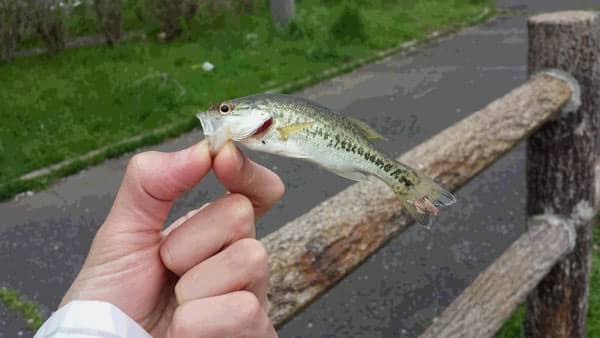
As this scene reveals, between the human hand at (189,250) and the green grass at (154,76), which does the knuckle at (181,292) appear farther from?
the green grass at (154,76)

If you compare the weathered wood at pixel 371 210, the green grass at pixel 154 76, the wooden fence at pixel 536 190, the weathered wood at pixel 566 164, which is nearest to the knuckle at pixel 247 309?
the weathered wood at pixel 371 210

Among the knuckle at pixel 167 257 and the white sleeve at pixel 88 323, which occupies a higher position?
the knuckle at pixel 167 257

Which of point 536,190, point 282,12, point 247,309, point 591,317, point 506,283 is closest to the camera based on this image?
point 247,309

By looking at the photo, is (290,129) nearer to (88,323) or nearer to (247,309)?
(247,309)

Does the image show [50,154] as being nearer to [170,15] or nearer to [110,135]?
[110,135]

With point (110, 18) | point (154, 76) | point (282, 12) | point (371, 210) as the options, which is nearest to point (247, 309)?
point (371, 210)

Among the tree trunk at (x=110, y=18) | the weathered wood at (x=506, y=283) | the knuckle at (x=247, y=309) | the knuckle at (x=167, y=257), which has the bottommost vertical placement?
the weathered wood at (x=506, y=283)
